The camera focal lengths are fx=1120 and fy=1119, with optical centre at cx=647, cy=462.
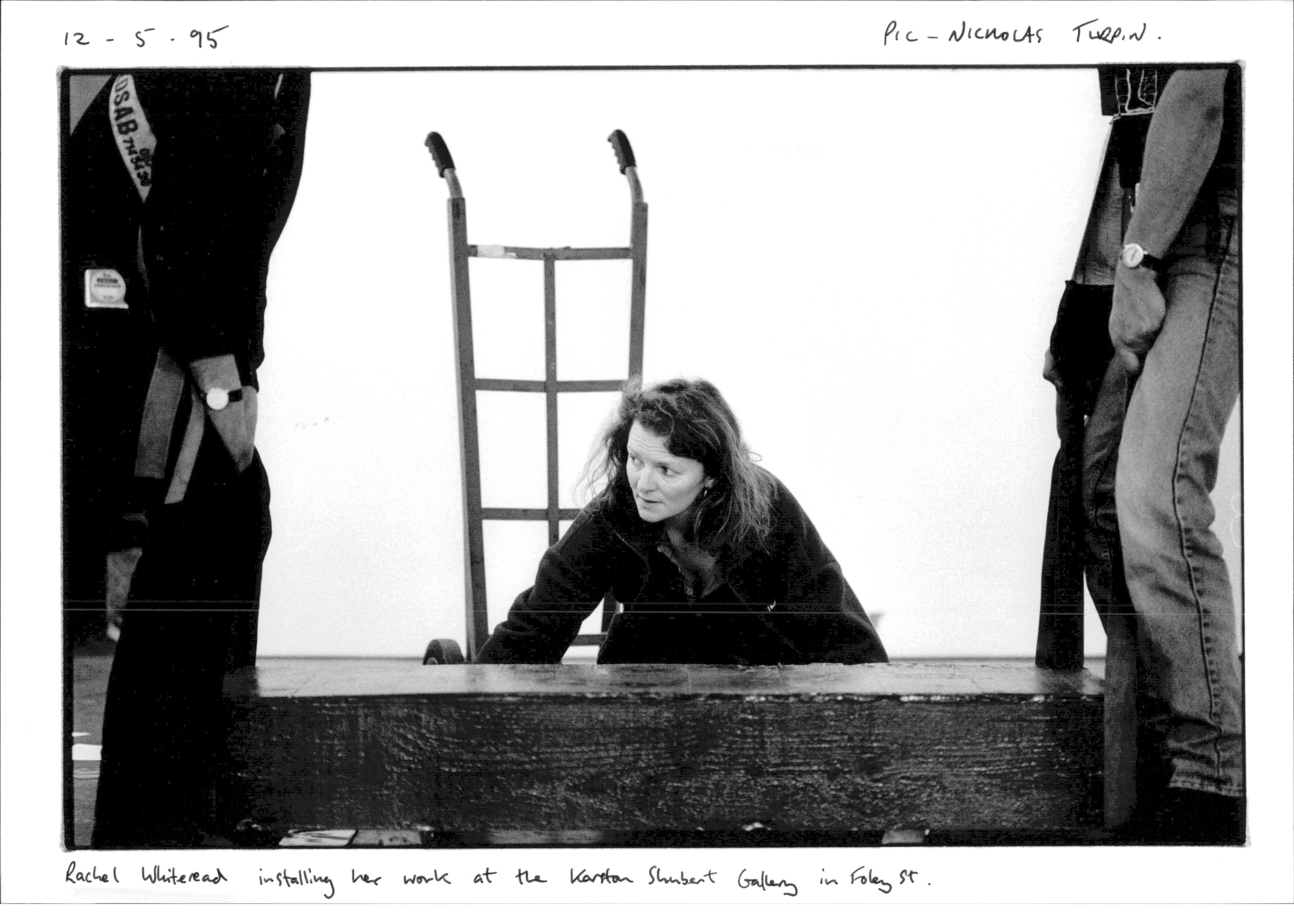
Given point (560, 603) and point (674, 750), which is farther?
point (560, 603)

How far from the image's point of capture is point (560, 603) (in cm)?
143

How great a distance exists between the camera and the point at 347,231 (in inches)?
55.6

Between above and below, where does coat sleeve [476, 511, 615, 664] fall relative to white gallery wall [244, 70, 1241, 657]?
below

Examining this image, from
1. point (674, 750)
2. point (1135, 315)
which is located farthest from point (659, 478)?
point (1135, 315)

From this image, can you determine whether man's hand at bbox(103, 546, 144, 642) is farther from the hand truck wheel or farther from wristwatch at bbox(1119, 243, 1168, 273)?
wristwatch at bbox(1119, 243, 1168, 273)

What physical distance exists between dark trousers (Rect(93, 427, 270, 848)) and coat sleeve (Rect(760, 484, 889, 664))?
658 millimetres

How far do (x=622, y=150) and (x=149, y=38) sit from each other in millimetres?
607

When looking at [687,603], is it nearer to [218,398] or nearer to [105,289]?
[218,398]

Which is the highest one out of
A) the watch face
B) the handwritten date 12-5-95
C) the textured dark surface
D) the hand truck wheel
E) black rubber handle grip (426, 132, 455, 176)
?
the handwritten date 12-5-95

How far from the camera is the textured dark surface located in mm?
1312

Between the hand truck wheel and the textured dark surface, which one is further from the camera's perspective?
the hand truck wheel

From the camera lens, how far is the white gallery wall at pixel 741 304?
139 cm

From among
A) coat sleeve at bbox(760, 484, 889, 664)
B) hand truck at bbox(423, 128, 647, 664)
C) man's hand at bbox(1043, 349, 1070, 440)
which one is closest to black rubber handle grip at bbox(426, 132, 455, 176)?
hand truck at bbox(423, 128, 647, 664)

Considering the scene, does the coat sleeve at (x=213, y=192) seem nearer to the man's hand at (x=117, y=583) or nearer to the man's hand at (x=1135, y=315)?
the man's hand at (x=117, y=583)
